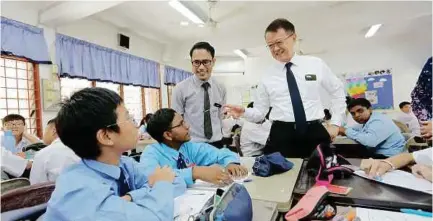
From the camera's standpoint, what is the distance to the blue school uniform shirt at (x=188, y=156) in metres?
1.47

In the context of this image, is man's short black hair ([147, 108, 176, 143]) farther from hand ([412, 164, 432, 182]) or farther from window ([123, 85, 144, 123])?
window ([123, 85, 144, 123])

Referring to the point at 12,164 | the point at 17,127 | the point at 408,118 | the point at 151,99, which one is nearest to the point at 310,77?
the point at 12,164

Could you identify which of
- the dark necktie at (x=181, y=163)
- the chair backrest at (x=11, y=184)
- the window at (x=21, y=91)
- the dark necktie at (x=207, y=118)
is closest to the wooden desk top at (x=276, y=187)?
the dark necktie at (x=181, y=163)

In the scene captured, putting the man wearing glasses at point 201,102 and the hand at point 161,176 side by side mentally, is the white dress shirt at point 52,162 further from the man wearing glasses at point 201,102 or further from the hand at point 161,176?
the hand at point 161,176

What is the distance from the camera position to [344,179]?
4.05 feet

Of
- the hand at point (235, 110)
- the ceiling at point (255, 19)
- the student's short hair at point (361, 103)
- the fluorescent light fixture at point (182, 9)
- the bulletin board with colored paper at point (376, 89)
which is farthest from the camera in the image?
the bulletin board with colored paper at point (376, 89)

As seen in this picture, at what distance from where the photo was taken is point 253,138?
340cm

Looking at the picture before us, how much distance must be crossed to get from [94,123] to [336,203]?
83cm

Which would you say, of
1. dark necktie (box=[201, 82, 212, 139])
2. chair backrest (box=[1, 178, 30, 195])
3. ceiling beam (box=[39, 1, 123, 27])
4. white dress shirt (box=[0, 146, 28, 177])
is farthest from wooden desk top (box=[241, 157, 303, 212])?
ceiling beam (box=[39, 1, 123, 27])

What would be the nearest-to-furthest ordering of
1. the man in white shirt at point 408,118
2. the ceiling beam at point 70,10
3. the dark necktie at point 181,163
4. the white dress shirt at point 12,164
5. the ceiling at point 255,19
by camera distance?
the dark necktie at point 181,163, the white dress shirt at point 12,164, the ceiling beam at point 70,10, the man in white shirt at point 408,118, the ceiling at point 255,19

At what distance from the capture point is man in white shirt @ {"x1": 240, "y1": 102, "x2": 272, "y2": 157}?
335 centimetres

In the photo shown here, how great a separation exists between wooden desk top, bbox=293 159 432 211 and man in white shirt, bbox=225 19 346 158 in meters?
0.73

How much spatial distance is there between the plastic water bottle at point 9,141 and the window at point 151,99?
3.87m

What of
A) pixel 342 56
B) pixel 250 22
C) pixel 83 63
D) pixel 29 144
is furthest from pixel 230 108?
pixel 342 56
